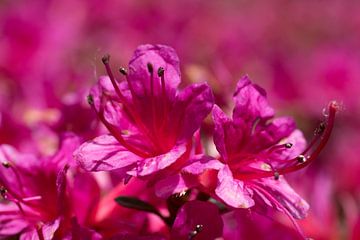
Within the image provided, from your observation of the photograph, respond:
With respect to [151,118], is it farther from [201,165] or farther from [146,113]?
[201,165]

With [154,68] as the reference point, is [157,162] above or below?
below

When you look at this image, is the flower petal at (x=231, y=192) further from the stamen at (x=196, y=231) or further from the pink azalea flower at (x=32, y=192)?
the pink azalea flower at (x=32, y=192)

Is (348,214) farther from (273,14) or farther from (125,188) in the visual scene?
(273,14)

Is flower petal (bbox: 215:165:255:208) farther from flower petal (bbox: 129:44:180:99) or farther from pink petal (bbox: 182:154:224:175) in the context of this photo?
flower petal (bbox: 129:44:180:99)

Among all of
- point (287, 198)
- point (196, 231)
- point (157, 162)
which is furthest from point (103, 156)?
point (287, 198)

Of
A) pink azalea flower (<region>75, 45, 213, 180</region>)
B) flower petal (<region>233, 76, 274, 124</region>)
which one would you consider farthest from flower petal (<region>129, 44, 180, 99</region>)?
flower petal (<region>233, 76, 274, 124</region>)

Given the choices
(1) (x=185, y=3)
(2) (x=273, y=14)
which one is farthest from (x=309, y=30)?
(1) (x=185, y=3)

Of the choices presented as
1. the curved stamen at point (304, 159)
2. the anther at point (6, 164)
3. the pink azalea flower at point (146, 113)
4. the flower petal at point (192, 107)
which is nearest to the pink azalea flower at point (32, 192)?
the anther at point (6, 164)
